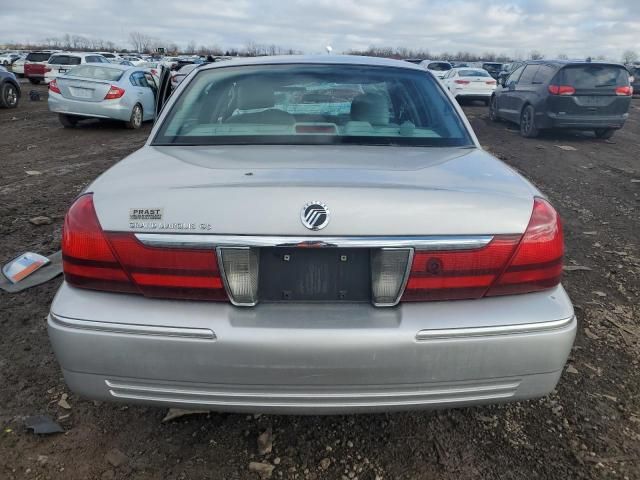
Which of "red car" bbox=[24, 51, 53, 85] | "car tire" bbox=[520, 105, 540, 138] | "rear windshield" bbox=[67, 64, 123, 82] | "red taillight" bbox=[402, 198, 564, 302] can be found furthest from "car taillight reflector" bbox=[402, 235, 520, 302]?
"red car" bbox=[24, 51, 53, 85]

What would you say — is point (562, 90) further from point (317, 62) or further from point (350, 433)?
point (350, 433)

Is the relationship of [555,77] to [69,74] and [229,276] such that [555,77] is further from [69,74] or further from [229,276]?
[229,276]

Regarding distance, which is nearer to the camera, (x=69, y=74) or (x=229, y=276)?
(x=229, y=276)

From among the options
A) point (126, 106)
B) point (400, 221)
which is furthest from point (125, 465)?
point (126, 106)

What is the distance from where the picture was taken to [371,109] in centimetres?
299

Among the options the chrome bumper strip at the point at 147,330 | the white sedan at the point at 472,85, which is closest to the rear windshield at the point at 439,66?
the white sedan at the point at 472,85

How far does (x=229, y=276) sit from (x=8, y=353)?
1.97 meters

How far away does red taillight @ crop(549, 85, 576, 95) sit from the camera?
11570 millimetres

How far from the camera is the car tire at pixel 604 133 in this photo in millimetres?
12238

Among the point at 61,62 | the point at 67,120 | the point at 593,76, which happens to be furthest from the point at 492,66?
the point at 67,120

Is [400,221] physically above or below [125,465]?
above

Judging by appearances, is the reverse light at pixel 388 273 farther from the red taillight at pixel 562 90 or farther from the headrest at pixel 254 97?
the red taillight at pixel 562 90

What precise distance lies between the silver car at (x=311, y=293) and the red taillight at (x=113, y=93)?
1120cm

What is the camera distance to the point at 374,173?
2066mm
